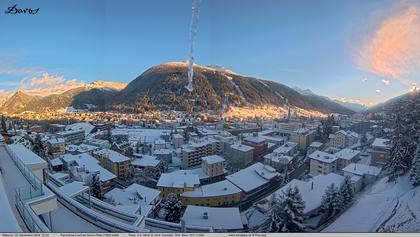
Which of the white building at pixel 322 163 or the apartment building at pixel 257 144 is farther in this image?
the apartment building at pixel 257 144

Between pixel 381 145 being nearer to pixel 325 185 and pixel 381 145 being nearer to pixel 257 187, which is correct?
pixel 325 185

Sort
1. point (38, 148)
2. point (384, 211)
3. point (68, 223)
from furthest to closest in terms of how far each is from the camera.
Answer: point (38, 148) → point (384, 211) → point (68, 223)

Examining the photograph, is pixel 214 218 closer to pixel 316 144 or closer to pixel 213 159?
pixel 213 159

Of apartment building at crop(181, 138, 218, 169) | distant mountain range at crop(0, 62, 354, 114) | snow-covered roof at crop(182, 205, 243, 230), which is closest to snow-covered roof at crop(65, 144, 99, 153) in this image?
distant mountain range at crop(0, 62, 354, 114)

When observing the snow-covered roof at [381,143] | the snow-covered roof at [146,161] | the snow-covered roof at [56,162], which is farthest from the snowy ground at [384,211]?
the snow-covered roof at [56,162]

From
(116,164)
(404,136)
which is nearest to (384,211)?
(404,136)

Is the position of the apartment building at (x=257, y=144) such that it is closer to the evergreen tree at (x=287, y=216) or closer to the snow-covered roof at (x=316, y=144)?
the snow-covered roof at (x=316, y=144)
